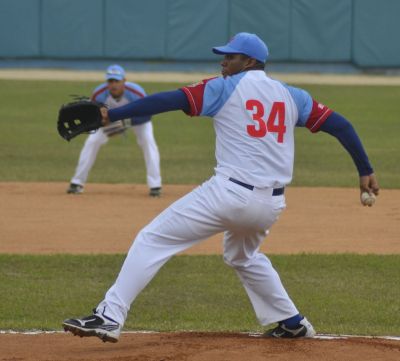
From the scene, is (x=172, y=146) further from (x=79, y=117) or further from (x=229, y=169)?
(x=229, y=169)

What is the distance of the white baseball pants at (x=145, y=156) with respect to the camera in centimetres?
1458

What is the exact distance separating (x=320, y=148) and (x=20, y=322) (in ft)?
43.5

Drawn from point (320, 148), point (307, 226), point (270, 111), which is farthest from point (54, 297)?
point (320, 148)

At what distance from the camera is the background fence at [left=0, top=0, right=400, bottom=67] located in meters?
33.3

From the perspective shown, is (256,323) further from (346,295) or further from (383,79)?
(383,79)

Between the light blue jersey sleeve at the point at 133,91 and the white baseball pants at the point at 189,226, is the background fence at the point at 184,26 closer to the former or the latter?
the light blue jersey sleeve at the point at 133,91

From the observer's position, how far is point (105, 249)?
11.0 m

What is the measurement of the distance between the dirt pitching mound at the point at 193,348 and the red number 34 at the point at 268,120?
4.07 ft

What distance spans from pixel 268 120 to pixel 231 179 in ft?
1.33

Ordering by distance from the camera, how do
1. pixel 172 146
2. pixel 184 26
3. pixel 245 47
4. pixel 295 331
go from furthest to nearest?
1. pixel 184 26
2. pixel 172 146
3. pixel 295 331
4. pixel 245 47

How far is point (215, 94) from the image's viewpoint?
255 inches

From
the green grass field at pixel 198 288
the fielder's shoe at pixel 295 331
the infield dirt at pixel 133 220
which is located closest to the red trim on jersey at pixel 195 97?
the fielder's shoe at pixel 295 331

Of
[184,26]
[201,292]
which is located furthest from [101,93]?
[184,26]

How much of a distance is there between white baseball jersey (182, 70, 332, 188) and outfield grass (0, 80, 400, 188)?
31.0 feet
